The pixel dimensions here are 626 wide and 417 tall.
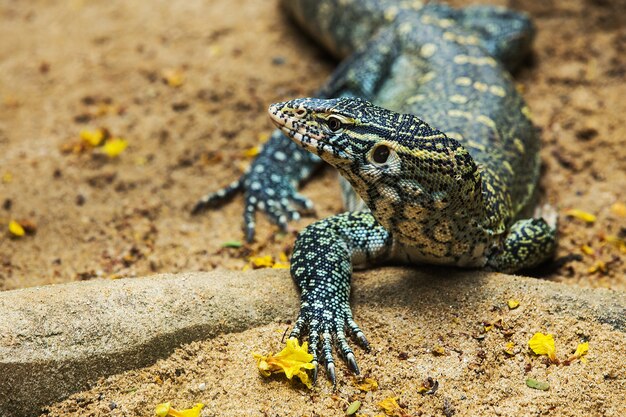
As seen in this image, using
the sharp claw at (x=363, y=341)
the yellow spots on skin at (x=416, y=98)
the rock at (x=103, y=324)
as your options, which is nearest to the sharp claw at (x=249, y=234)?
the rock at (x=103, y=324)

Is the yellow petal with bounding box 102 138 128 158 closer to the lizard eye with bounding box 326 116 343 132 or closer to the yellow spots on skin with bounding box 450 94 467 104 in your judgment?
the yellow spots on skin with bounding box 450 94 467 104

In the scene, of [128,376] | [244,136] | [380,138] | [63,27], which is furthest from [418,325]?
[63,27]

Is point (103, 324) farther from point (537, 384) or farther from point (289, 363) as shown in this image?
point (537, 384)

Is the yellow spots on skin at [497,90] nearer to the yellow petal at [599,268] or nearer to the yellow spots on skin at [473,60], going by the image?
the yellow spots on skin at [473,60]

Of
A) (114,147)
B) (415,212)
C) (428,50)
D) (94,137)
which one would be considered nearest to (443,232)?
(415,212)

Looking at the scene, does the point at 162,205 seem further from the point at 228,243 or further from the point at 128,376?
the point at 128,376

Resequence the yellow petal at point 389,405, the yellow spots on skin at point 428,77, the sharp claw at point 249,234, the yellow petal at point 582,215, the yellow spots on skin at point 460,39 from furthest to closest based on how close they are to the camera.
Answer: the yellow spots on skin at point 460,39 → the yellow spots on skin at point 428,77 → the yellow petal at point 582,215 → the sharp claw at point 249,234 → the yellow petal at point 389,405
